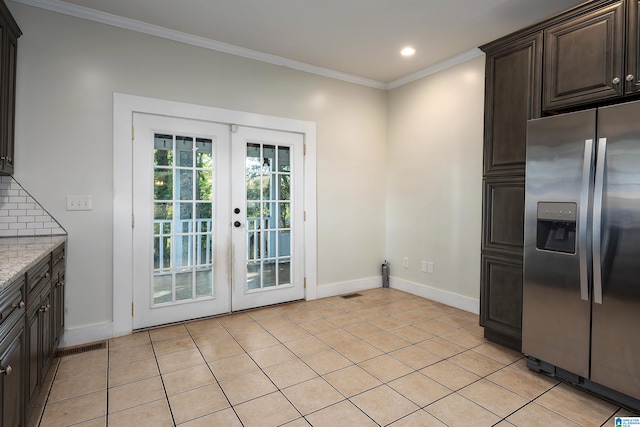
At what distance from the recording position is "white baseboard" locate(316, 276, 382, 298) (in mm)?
4266

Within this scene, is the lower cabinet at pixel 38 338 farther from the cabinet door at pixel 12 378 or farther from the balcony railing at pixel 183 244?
the balcony railing at pixel 183 244

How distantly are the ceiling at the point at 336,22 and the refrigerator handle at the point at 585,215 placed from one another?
145cm

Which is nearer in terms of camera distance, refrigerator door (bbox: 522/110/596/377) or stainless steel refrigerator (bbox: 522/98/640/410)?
stainless steel refrigerator (bbox: 522/98/640/410)

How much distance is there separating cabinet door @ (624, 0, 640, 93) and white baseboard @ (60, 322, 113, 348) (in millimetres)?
4161

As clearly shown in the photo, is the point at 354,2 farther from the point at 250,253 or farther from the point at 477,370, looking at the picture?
the point at 477,370

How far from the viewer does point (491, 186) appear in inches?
111

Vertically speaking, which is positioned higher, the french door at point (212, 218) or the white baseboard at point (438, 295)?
the french door at point (212, 218)

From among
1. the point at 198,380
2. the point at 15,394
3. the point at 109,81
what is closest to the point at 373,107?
the point at 109,81

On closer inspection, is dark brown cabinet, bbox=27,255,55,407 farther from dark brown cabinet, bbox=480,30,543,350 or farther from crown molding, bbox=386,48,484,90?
crown molding, bbox=386,48,484,90

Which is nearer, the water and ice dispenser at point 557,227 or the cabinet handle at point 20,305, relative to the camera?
the cabinet handle at point 20,305

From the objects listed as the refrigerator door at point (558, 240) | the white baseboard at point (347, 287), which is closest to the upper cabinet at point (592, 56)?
the refrigerator door at point (558, 240)

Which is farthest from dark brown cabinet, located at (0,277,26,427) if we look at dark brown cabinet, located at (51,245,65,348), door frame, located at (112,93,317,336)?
door frame, located at (112,93,317,336)

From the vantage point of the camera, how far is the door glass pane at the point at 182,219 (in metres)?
3.28

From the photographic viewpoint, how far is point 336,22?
10.1 ft
